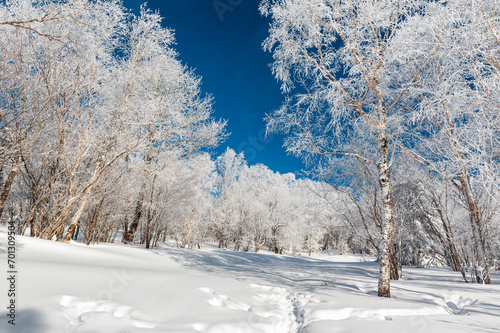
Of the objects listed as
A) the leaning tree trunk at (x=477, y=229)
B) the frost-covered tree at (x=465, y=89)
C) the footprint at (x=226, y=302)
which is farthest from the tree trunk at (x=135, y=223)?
the leaning tree trunk at (x=477, y=229)

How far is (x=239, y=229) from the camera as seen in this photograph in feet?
87.0

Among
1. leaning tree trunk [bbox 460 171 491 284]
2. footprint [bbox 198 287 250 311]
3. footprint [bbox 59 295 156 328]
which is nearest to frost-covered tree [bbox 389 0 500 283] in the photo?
leaning tree trunk [bbox 460 171 491 284]

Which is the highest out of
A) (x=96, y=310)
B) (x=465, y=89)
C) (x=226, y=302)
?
(x=465, y=89)

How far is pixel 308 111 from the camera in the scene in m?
6.13

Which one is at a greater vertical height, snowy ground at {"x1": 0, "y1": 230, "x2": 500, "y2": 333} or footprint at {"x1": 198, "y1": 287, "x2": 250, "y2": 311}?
snowy ground at {"x1": 0, "y1": 230, "x2": 500, "y2": 333}

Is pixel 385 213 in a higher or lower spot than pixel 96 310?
higher

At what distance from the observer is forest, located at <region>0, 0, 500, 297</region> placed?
13.0 ft

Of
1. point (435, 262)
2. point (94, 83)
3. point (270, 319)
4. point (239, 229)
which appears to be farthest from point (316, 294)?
point (239, 229)

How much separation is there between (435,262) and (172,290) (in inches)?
720

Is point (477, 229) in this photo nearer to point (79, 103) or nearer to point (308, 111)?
point (308, 111)

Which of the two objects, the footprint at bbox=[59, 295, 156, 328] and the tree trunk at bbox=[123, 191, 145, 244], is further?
the tree trunk at bbox=[123, 191, 145, 244]

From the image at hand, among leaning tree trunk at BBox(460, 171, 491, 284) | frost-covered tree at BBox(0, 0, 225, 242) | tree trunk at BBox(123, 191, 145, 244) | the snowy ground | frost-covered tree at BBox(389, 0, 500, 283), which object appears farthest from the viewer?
tree trunk at BBox(123, 191, 145, 244)

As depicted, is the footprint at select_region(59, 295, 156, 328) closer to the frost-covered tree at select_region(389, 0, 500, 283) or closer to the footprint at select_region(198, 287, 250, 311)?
the footprint at select_region(198, 287, 250, 311)

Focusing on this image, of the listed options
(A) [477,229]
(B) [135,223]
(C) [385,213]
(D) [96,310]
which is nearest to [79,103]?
(B) [135,223]
